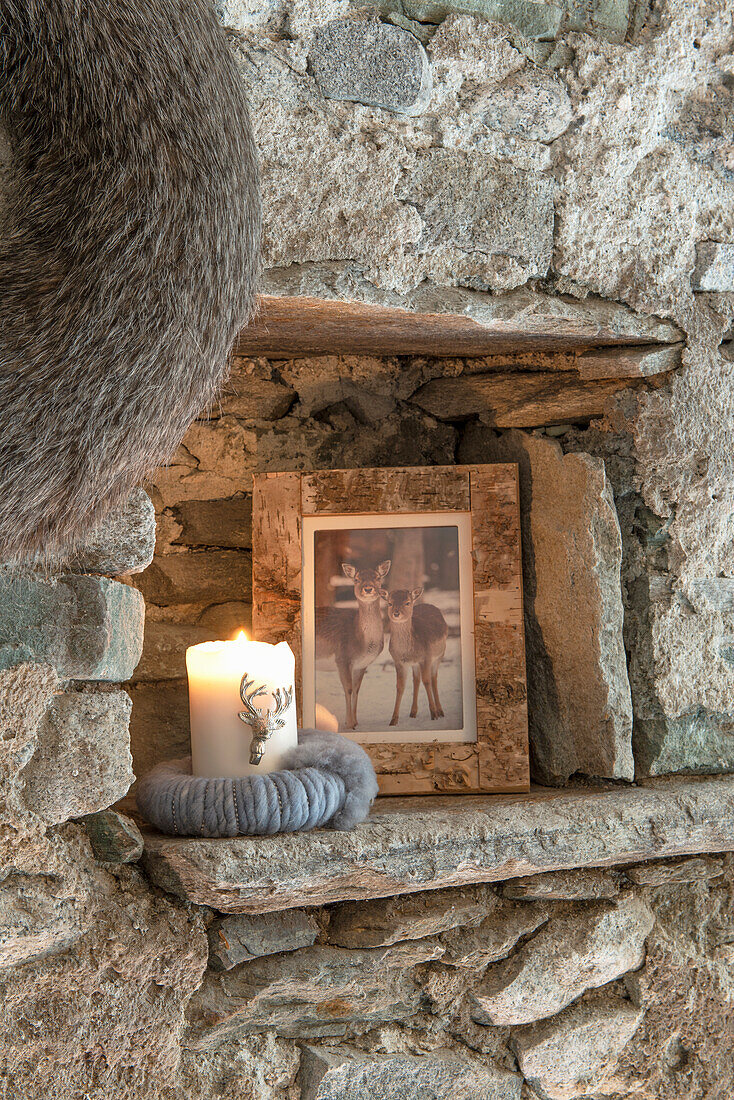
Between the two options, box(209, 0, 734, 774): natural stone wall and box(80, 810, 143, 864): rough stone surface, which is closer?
box(80, 810, 143, 864): rough stone surface

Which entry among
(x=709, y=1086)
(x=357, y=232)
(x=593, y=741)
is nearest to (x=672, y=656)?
(x=593, y=741)

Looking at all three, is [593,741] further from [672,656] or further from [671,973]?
[671,973]

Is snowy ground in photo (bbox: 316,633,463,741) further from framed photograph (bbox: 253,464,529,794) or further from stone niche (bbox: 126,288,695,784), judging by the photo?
stone niche (bbox: 126,288,695,784)

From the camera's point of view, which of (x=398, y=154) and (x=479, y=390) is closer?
(x=398, y=154)

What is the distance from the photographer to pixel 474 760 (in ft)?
4.09

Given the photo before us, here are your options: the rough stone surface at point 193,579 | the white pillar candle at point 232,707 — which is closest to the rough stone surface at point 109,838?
the white pillar candle at point 232,707

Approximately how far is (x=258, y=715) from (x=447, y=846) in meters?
0.25

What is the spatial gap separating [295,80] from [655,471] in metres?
0.66

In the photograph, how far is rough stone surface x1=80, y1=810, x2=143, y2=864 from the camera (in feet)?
3.01

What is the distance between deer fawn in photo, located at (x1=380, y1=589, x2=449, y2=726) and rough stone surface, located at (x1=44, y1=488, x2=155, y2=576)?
1.47 feet

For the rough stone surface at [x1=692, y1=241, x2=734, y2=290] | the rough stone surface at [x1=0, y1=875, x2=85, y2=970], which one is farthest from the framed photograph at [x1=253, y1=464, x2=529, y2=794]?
the rough stone surface at [x1=0, y1=875, x2=85, y2=970]

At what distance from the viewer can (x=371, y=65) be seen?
1.08m

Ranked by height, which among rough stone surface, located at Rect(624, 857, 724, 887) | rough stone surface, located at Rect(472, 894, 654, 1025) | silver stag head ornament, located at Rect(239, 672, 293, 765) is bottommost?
rough stone surface, located at Rect(472, 894, 654, 1025)

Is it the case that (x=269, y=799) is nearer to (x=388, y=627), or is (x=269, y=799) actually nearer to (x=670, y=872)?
(x=388, y=627)
